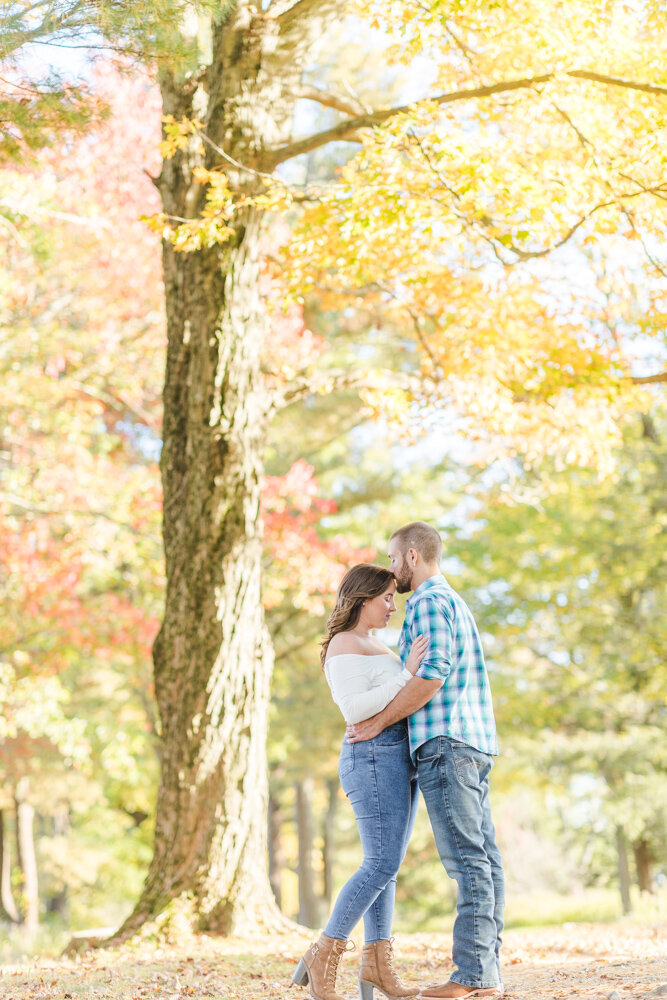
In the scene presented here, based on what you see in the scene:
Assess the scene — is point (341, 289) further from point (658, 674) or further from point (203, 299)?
point (658, 674)

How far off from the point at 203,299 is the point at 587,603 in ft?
34.3

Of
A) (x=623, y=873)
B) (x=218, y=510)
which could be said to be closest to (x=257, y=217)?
(x=218, y=510)

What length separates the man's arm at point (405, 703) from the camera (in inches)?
146

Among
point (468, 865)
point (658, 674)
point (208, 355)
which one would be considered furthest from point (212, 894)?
point (658, 674)

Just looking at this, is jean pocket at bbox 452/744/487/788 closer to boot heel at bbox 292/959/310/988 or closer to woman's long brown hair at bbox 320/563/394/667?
woman's long brown hair at bbox 320/563/394/667

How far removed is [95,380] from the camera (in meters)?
13.8

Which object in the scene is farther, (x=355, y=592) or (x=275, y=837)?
(x=275, y=837)

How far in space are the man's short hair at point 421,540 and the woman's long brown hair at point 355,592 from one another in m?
0.18

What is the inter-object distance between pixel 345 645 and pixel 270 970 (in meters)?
2.37

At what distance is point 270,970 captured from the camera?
16.8 feet

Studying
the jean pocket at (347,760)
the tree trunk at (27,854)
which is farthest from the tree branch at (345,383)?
the tree trunk at (27,854)

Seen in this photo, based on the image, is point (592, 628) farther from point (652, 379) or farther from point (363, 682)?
point (363, 682)

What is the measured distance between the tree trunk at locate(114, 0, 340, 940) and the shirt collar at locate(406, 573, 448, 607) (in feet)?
8.65

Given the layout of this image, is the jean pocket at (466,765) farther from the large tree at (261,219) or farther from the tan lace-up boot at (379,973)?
the large tree at (261,219)
